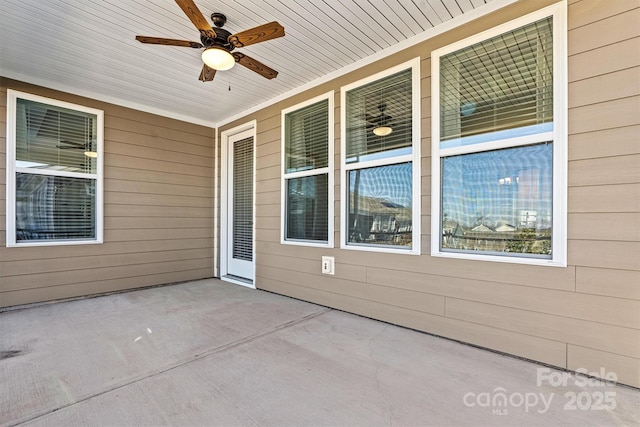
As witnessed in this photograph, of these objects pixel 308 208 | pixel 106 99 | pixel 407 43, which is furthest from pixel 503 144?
pixel 106 99

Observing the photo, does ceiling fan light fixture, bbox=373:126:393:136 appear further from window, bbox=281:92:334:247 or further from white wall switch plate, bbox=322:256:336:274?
white wall switch plate, bbox=322:256:336:274

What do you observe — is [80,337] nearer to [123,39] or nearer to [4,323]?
[4,323]

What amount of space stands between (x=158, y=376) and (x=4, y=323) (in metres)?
2.27

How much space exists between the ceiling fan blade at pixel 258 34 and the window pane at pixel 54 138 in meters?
2.86

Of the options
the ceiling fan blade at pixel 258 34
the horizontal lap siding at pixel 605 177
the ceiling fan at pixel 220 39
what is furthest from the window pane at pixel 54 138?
the horizontal lap siding at pixel 605 177

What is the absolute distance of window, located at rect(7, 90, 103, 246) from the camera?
3537 millimetres

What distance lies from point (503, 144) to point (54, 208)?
4.97m

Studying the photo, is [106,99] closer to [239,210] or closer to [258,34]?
[239,210]

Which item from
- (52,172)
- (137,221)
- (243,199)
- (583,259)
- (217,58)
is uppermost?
(217,58)

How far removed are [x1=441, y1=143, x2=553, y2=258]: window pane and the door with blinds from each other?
3.02m

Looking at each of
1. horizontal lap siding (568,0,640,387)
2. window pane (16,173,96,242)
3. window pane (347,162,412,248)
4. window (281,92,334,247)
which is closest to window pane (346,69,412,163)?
window pane (347,162,412,248)

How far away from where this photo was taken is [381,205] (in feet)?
10.4

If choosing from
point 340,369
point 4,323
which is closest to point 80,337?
point 4,323

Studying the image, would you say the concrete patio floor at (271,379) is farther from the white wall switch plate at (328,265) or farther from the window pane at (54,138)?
the window pane at (54,138)
